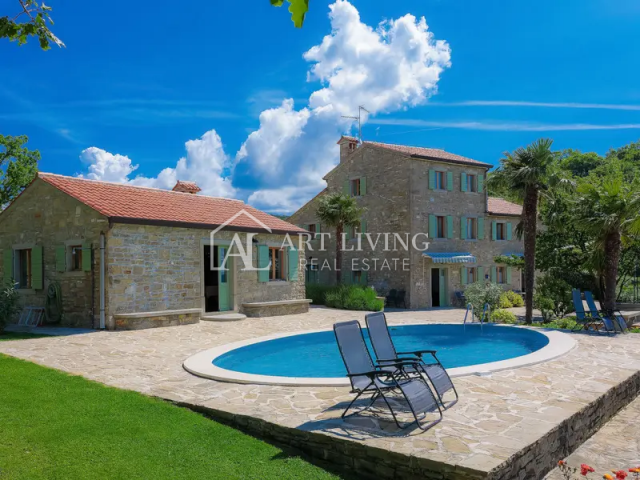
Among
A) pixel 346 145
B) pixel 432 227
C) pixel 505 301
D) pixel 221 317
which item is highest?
pixel 346 145

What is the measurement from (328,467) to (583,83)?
17232 mm

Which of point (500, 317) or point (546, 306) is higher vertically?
point (546, 306)

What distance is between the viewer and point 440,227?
90.0 ft

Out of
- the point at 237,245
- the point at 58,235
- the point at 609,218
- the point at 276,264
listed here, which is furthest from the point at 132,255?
the point at 609,218

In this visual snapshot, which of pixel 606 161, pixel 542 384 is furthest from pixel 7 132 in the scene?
pixel 606 161

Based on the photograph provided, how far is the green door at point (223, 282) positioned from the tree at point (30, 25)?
13.8 m

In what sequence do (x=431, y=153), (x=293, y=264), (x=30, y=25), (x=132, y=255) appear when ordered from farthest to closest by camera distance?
(x=431, y=153) < (x=293, y=264) < (x=132, y=255) < (x=30, y=25)

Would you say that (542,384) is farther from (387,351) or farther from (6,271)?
(6,271)

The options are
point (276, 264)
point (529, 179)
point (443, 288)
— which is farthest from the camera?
point (443, 288)

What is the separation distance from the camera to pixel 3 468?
4.57 meters

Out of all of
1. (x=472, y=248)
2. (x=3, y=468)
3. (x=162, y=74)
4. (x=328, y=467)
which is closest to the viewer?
(x=3, y=468)

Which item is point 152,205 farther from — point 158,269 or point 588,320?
point 588,320

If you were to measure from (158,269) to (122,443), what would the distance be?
11.6m

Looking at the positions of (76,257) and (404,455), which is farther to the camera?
(76,257)
